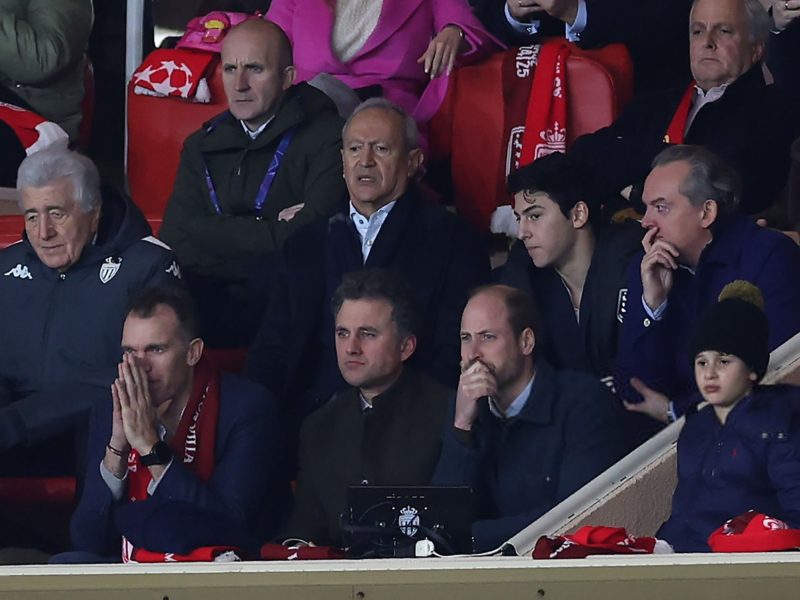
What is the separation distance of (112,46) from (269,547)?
8.41ft

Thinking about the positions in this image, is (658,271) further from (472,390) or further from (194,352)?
(194,352)

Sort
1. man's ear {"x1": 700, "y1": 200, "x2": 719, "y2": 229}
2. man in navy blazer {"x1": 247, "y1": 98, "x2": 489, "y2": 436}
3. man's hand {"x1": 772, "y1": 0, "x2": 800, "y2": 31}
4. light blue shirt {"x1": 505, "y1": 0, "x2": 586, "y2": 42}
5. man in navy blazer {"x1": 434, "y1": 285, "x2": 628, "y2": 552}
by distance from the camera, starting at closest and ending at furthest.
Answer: man in navy blazer {"x1": 434, "y1": 285, "x2": 628, "y2": 552} → man's ear {"x1": 700, "y1": 200, "x2": 719, "y2": 229} → man in navy blazer {"x1": 247, "y1": 98, "x2": 489, "y2": 436} → man's hand {"x1": 772, "y1": 0, "x2": 800, "y2": 31} → light blue shirt {"x1": 505, "y1": 0, "x2": 586, "y2": 42}

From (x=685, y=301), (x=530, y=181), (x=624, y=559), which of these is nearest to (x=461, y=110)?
(x=530, y=181)

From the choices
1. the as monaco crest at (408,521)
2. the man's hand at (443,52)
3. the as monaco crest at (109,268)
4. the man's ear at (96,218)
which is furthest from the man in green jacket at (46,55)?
the as monaco crest at (408,521)

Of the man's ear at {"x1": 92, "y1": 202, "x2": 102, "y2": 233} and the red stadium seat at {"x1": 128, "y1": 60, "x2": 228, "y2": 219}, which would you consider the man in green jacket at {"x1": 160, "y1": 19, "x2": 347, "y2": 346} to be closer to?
the man's ear at {"x1": 92, "y1": 202, "x2": 102, "y2": 233}

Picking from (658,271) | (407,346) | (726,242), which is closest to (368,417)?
(407,346)

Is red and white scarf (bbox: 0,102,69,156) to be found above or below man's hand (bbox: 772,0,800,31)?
below

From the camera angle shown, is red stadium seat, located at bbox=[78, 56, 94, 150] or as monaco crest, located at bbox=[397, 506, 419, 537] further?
red stadium seat, located at bbox=[78, 56, 94, 150]

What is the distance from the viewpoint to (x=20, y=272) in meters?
5.55

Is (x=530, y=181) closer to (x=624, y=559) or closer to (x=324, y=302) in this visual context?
(x=324, y=302)

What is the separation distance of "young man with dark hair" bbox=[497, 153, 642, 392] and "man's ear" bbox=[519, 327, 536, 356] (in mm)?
199

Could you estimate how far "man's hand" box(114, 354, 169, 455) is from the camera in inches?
199

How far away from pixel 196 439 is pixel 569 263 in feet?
3.31

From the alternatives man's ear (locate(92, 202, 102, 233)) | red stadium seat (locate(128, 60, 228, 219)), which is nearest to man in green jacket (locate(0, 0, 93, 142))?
red stadium seat (locate(128, 60, 228, 219))
